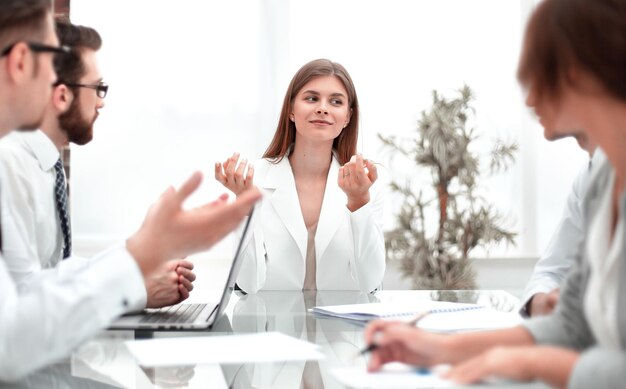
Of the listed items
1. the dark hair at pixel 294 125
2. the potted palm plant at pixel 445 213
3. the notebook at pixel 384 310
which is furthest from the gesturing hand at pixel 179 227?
the potted palm plant at pixel 445 213

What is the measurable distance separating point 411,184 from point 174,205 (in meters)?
4.14

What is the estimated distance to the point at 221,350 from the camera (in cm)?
139

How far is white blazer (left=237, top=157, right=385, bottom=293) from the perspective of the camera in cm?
280

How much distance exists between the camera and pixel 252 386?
1.14 m

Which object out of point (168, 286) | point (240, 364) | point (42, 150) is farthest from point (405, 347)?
point (42, 150)

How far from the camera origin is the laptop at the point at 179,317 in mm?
1646

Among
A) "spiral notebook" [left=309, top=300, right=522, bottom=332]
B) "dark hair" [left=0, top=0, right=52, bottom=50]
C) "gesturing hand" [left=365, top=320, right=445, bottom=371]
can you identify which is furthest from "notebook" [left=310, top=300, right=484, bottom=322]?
"dark hair" [left=0, top=0, right=52, bottom=50]

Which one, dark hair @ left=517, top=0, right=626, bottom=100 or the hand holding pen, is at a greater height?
dark hair @ left=517, top=0, right=626, bottom=100

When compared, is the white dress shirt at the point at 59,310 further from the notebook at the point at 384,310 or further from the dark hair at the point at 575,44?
the notebook at the point at 384,310

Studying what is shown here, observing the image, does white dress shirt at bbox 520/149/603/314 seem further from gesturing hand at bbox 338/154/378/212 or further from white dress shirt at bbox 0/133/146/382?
white dress shirt at bbox 0/133/146/382

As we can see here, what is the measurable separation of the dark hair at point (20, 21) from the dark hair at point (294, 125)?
6.56ft

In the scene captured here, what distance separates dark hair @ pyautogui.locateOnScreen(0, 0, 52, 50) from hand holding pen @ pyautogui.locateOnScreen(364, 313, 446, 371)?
2.66 ft

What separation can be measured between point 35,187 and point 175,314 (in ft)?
1.86

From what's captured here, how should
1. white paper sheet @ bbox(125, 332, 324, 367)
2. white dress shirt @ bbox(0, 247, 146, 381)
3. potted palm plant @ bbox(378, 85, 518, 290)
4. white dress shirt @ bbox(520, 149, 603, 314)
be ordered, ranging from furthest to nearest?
potted palm plant @ bbox(378, 85, 518, 290), white dress shirt @ bbox(520, 149, 603, 314), white paper sheet @ bbox(125, 332, 324, 367), white dress shirt @ bbox(0, 247, 146, 381)
